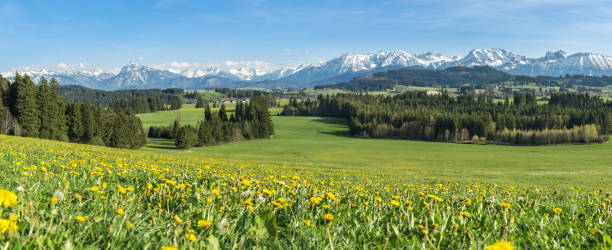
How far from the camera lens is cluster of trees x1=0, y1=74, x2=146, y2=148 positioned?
57031 mm

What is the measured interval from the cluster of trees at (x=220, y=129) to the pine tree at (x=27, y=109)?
2893 cm

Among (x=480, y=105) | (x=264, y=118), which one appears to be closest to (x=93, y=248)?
(x=264, y=118)

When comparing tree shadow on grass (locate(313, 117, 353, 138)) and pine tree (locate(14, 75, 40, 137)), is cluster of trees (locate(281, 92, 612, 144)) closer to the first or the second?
tree shadow on grass (locate(313, 117, 353, 138))

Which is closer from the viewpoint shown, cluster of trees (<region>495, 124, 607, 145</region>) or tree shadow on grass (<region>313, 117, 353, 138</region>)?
cluster of trees (<region>495, 124, 607, 145</region>)

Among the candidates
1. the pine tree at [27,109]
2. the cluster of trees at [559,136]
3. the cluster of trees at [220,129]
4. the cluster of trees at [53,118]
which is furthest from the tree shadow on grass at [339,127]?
the pine tree at [27,109]

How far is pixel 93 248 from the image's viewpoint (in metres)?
2.02

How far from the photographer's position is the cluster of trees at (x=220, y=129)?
83688mm

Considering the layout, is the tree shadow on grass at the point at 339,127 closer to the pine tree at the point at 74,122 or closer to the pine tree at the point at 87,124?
the pine tree at the point at 87,124

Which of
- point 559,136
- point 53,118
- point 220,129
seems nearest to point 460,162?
point 559,136

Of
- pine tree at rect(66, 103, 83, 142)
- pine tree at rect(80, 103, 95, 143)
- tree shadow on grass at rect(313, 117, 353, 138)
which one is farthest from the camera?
tree shadow on grass at rect(313, 117, 353, 138)

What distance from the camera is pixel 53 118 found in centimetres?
6062

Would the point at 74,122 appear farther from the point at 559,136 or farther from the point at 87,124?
the point at 559,136

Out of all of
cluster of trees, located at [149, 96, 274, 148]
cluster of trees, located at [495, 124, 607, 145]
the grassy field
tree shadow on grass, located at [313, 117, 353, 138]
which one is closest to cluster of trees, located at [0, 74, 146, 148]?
the grassy field

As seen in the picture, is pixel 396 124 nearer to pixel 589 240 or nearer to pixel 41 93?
pixel 41 93
